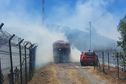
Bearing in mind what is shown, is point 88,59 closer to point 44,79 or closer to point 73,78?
point 73,78

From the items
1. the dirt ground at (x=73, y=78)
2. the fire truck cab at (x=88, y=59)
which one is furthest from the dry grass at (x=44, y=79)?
the fire truck cab at (x=88, y=59)

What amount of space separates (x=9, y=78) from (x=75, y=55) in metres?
63.7

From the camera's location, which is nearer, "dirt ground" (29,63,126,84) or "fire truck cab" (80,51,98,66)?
"dirt ground" (29,63,126,84)

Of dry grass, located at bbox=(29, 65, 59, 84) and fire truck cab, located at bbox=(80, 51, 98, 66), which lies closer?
dry grass, located at bbox=(29, 65, 59, 84)

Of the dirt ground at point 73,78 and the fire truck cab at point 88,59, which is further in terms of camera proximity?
the fire truck cab at point 88,59

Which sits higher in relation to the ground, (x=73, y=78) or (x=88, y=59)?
(x=88, y=59)

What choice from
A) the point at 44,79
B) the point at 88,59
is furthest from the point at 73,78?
the point at 88,59

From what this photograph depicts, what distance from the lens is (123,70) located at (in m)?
37.7

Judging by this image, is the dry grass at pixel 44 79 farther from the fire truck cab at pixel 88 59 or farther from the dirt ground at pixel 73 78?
the fire truck cab at pixel 88 59

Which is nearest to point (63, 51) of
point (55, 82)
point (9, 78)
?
point (55, 82)

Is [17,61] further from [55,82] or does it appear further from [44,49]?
[44,49]

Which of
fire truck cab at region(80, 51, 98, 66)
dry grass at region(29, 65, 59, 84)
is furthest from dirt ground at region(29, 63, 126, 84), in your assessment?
fire truck cab at region(80, 51, 98, 66)

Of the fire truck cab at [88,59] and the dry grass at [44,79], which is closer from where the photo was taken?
the dry grass at [44,79]

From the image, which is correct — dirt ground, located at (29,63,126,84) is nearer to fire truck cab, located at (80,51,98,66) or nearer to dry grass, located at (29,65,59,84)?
dry grass, located at (29,65,59,84)
